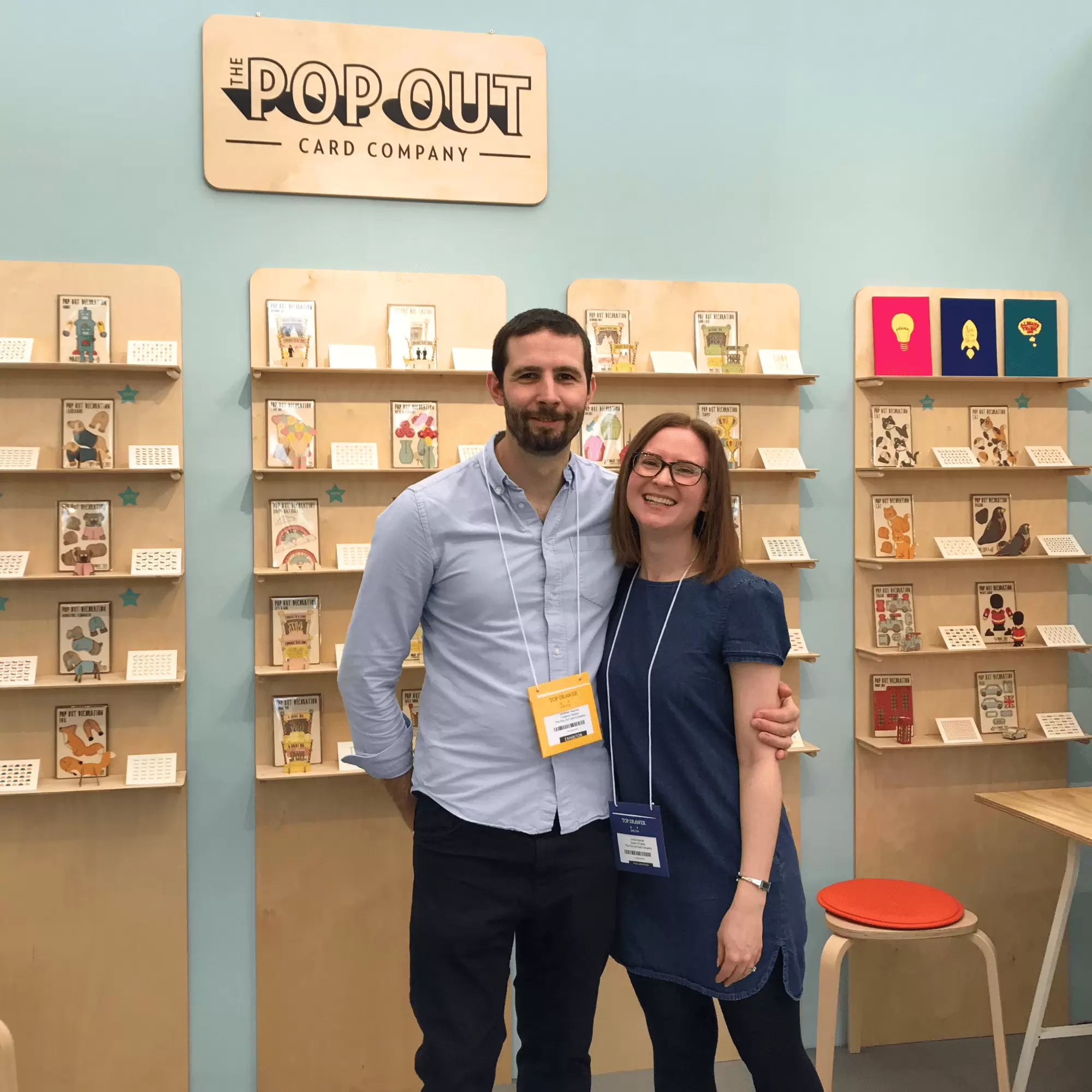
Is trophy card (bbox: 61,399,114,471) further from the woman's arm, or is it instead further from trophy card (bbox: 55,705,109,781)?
the woman's arm

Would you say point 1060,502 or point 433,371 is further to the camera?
point 1060,502

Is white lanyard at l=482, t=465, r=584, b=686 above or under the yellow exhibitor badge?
above

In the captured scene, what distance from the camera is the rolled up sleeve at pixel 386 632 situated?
6.47 feet

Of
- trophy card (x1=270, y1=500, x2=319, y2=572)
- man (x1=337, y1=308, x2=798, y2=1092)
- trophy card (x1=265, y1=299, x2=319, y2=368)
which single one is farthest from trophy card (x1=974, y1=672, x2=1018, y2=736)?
trophy card (x1=265, y1=299, x2=319, y2=368)

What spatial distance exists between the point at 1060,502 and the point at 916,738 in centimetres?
94

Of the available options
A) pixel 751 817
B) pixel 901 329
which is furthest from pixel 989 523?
pixel 751 817

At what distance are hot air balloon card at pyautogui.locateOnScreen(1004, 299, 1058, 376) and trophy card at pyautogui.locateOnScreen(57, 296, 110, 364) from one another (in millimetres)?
2811

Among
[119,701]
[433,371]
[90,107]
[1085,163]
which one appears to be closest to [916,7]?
[1085,163]

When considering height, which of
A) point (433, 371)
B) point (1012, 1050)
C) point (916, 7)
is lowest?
point (1012, 1050)

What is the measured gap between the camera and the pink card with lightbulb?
325cm

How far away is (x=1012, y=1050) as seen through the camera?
3223 millimetres

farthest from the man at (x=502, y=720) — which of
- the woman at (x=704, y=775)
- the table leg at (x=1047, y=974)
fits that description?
the table leg at (x=1047, y=974)

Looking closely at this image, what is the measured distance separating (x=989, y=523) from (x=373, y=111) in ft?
7.71

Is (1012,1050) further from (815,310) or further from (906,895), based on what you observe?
(815,310)
